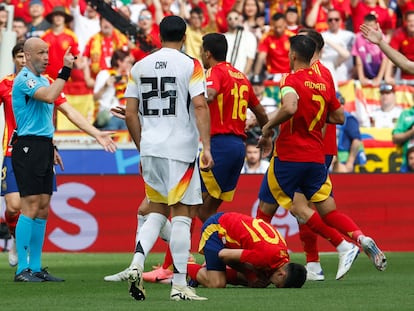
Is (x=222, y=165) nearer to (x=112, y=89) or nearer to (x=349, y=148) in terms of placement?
(x=349, y=148)

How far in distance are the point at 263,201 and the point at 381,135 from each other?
9.14 m

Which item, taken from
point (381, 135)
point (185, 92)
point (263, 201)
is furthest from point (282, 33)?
point (185, 92)

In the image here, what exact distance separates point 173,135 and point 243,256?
1.51 meters

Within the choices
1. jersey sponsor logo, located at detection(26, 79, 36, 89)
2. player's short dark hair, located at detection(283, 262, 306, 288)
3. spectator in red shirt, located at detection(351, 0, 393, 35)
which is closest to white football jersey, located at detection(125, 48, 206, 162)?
player's short dark hair, located at detection(283, 262, 306, 288)

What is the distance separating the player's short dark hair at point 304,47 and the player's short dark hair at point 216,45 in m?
0.69

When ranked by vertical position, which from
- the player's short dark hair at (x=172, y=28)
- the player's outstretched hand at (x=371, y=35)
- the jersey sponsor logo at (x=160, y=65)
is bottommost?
the jersey sponsor logo at (x=160, y=65)

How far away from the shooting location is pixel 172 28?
1023 cm

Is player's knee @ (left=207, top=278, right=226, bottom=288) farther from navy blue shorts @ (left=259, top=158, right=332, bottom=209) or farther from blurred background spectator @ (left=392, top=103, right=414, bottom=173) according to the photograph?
blurred background spectator @ (left=392, top=103, right=414, bottom=173)

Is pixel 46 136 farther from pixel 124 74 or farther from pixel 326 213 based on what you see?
pixel 124 74

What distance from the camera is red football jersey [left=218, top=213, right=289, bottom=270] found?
36.3ft

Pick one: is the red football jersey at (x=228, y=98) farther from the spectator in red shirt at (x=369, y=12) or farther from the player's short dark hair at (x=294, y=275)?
the spectator in red shirt at (x=369, y=12)

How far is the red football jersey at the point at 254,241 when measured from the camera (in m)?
11.1

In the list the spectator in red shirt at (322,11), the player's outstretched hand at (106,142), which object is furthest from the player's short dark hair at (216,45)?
the spectator in red shirt at (322,11)

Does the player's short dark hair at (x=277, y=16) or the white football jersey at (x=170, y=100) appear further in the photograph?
the player's short dark hair at (x=277, y=16)
